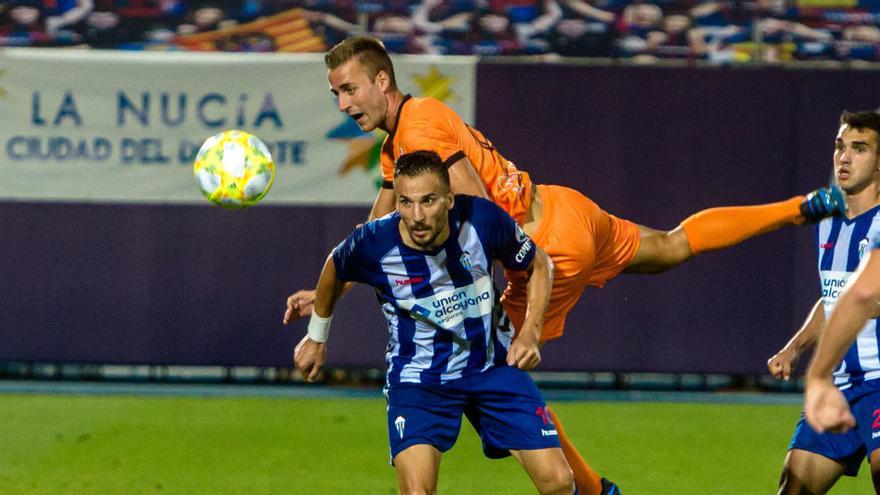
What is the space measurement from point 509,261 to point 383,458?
313 cm

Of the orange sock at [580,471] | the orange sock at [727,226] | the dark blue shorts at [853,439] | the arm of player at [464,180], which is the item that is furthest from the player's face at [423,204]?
the orange sock at [727,226]

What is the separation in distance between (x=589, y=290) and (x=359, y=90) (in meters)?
5.37

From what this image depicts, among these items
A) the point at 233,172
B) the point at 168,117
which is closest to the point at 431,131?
the point at 233,172

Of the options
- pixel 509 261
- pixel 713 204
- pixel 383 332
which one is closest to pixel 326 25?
pixel 383 332

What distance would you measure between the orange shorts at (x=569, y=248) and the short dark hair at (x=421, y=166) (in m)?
0.88

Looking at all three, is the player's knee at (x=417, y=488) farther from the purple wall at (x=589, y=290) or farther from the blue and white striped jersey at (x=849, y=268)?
the purple wall at (x=589, y=290)

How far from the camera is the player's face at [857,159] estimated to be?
18.2 ft

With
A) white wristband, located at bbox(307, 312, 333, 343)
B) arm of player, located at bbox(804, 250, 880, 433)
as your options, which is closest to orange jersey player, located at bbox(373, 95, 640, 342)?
white wristband, located at bbox(307, 312, 333, 343)

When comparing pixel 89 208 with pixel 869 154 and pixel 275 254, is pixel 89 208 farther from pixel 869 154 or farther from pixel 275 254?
pixel 869 154

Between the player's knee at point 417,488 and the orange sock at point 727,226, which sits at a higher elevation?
the orange sock at point 727,226

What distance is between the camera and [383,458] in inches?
327

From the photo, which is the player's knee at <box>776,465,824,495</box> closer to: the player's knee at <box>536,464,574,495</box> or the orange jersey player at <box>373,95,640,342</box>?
the player's knee at <box>536,464,574,495</box>

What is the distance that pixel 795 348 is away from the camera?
567cm

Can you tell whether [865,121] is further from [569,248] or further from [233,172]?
[233,172]
